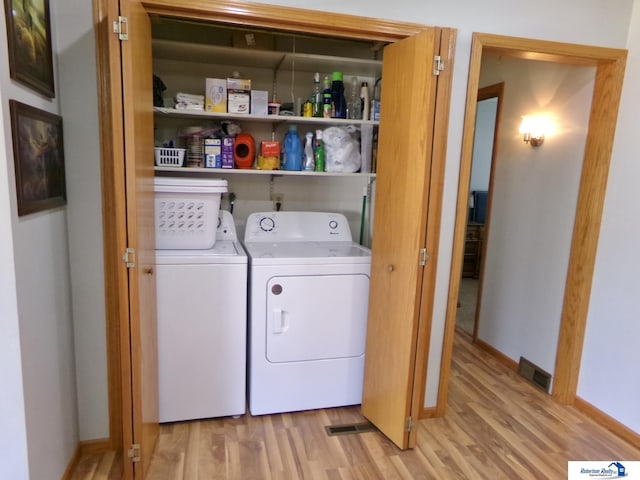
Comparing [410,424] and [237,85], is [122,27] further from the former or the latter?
[410,424]

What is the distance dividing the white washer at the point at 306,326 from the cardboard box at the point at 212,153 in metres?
0.52

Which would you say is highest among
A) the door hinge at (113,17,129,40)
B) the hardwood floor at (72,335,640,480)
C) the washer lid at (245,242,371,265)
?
the door hinge at (113,17,129,40)

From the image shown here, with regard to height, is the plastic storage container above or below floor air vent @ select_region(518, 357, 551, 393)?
above

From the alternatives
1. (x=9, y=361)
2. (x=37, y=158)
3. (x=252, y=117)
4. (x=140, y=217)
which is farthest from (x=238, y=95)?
(x=9, y=361)

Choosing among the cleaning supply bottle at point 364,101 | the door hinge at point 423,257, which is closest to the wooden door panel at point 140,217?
the door hinge at point 423,257

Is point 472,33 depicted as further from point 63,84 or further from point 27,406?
point 27,406

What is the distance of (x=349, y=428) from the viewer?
233 centimetres

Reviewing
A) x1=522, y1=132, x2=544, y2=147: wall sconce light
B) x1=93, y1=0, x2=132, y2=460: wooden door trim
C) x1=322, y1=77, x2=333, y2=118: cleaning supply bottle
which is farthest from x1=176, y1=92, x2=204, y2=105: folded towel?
x1=522, y1=132, x2=544, y2=147: wall sconce light

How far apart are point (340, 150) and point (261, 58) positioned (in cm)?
69

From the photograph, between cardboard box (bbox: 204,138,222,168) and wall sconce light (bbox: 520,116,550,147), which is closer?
cardboard box (bbox: 204,138,222,168)

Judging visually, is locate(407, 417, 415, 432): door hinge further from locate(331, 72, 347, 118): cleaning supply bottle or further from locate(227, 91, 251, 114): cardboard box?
locate(227, 91, 251, 114): cardboard box

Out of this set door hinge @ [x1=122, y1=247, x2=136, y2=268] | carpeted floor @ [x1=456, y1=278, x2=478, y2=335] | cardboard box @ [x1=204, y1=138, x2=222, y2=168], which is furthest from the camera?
carpeted floor @ [x1=456, y1=278, x2=478, y2=335]

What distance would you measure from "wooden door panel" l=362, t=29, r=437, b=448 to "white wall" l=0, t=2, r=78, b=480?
1428 mm

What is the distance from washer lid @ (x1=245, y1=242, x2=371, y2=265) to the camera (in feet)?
7.43
